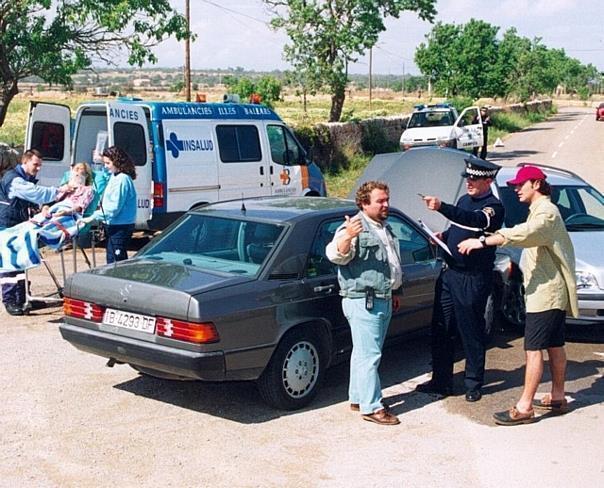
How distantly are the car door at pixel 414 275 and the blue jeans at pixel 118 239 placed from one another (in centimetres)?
296

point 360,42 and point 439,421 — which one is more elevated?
point 360,42

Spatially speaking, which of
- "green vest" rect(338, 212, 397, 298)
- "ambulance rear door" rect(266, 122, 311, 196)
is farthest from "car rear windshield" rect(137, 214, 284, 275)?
"ambulance rear door" rect(266, 122, 311, 196)

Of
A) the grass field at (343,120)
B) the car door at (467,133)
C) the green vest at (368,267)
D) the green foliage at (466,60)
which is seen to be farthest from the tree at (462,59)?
→ the green vest at (368,267)

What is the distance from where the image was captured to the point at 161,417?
6.39 meters

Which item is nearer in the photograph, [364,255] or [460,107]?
[364,255]

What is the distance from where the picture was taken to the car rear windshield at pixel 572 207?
960cm

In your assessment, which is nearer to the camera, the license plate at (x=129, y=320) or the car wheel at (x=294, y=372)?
the license plate at (x=129, y=320)

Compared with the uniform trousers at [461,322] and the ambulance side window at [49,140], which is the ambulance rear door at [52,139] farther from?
the uniform trousers at [461,322]

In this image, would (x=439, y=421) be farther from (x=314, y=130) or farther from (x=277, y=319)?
(x=314, y=130)

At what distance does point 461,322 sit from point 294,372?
1.33 meters

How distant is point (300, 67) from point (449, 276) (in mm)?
24436

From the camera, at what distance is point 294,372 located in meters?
6.50

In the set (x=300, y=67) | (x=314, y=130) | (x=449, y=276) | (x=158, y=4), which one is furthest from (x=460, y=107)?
(x=449, y=276)

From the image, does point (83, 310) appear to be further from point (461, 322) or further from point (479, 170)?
point (479, 170)
